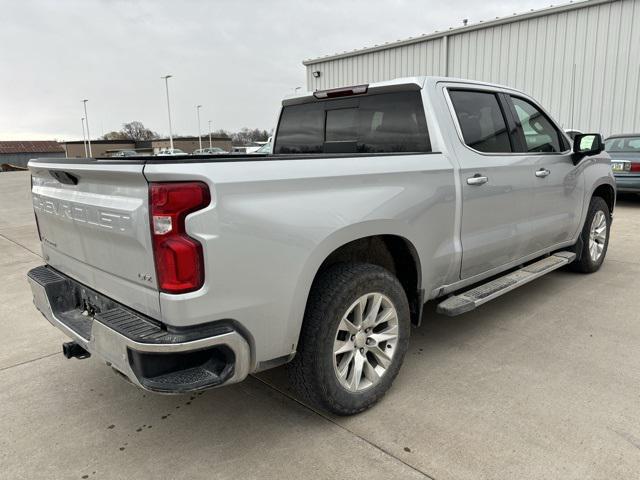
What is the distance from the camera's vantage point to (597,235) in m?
5.47

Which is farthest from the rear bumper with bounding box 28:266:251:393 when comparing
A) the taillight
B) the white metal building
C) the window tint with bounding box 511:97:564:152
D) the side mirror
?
the white metal building

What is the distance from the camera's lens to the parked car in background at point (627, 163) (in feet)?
33.2

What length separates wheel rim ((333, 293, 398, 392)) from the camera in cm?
268

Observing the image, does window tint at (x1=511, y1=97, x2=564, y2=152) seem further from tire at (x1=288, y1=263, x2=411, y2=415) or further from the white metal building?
the white metal building

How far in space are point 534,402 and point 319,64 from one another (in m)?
19.8

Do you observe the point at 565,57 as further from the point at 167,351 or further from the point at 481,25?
the point at 167,351

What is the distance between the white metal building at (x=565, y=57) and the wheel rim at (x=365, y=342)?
13251mm

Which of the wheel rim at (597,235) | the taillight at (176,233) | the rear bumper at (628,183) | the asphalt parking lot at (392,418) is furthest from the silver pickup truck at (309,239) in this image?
the rear bumper at (628,183)

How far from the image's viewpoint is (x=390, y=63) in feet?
58.8

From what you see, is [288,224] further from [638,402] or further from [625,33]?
[625,33]

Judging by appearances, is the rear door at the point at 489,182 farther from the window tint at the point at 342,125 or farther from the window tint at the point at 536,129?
the window tint at the point at 342,125

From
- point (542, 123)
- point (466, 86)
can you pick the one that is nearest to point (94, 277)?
point (466, 86)

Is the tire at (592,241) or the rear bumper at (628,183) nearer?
the tire at (592,241)

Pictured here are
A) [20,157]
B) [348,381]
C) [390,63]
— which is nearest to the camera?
[348,381]
